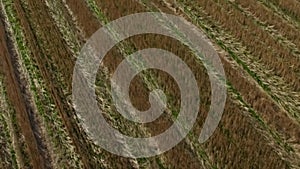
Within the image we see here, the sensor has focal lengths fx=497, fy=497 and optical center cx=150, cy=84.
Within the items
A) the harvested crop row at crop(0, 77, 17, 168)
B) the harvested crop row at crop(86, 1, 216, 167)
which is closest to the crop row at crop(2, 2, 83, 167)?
the harvested crop row at crop(0, 77, 17, 168)

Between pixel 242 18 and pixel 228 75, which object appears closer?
pixel 228 75

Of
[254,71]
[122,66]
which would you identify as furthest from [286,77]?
[122,66]

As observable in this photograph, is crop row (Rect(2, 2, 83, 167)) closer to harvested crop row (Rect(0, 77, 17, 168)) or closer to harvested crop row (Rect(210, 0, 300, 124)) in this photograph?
harvested crop row (Rect(0, 77, 17, 168))

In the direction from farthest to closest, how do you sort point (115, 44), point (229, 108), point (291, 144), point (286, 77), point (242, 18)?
1. point (242, 18)
2. point (115, 44)
3. point (286, 77)
4. point (229, 108)
5. point (291, 144)

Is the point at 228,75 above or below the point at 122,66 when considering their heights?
below

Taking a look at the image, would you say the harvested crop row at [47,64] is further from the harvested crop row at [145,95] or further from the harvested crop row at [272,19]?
the harvested crop row at [272,19]

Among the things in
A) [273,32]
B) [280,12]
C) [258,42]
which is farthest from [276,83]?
[280,12]

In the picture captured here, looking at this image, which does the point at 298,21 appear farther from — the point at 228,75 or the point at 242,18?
the point at 228,75
